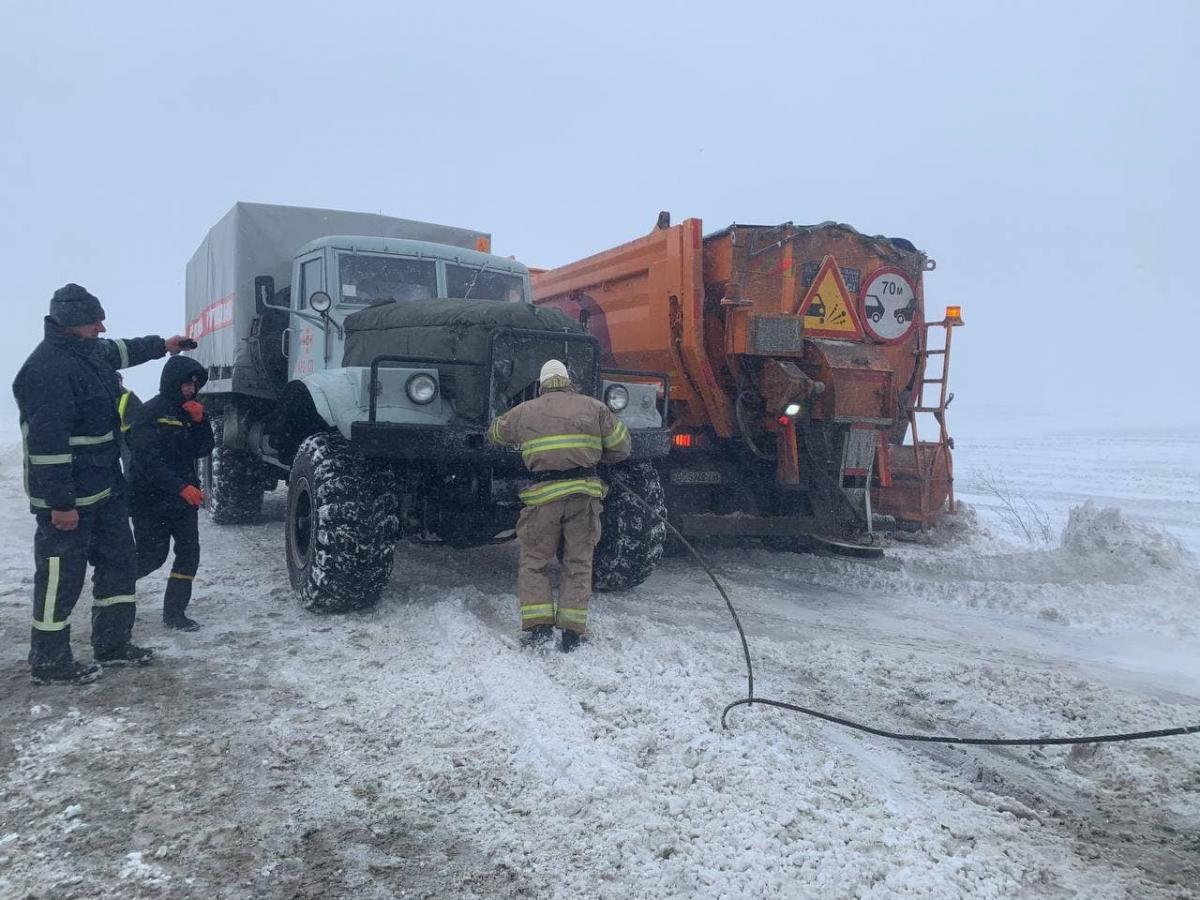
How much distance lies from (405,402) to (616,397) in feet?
4.52

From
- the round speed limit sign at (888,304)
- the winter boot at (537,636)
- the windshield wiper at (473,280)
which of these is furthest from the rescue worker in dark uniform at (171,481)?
the round speed limit sign at (888,304)

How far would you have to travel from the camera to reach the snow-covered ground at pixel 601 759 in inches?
99.3

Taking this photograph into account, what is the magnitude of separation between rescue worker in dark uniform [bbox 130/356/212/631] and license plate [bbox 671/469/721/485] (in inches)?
151

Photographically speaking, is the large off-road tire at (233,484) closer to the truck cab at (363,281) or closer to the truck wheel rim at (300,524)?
the truck cab at (363,281)

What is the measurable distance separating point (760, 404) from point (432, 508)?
3.18 metres

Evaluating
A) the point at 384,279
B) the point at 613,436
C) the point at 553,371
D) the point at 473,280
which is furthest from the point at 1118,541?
the point at 384,279

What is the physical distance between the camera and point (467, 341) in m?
5.26

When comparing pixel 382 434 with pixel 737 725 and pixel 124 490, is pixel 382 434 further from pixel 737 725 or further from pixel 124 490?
pixel 737 725

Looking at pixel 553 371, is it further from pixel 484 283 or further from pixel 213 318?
pixel 213 318

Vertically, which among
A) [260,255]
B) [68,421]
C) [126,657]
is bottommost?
[126,657]

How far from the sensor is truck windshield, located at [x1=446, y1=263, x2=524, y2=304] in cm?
680

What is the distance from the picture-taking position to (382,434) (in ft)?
15.7

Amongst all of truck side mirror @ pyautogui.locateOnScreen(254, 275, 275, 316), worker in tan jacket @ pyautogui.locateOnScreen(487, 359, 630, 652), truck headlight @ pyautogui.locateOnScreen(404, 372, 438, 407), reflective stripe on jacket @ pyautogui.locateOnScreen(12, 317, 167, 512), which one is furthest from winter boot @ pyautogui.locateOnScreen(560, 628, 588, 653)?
truck side mirror @ pyautogui.locateOnScreen(254, 275, 275, 316)

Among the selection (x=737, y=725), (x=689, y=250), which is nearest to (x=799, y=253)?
(x=689, y=250)
